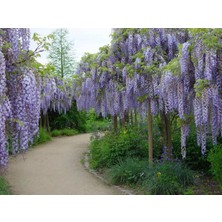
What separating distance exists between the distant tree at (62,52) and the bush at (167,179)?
1370cm

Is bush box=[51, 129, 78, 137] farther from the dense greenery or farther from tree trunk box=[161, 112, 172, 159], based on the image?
tree trunk box=[161, 112, 172, 159]

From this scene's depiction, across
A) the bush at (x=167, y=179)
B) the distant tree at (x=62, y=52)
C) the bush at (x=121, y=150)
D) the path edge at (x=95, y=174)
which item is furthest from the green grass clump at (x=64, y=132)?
the bush at (x=167, y=179)

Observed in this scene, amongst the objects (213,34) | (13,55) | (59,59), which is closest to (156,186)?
(213,34)

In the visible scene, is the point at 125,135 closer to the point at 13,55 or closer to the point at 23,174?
the point at 23,174

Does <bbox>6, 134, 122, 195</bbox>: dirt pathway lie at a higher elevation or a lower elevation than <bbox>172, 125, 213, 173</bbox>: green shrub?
lower

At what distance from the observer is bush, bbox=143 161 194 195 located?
17.1 feet

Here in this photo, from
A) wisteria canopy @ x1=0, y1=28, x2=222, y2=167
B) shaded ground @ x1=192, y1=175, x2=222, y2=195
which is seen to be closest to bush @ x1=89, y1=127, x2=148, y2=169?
wisteria canopy @ x1=0, y1=28, x2=222, y2=167

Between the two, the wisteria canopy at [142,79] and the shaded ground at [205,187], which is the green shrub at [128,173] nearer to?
the shaded ground at [205,187]

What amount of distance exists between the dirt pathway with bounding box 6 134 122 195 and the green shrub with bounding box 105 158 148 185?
0.75ft

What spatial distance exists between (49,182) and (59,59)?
13378 millimetres

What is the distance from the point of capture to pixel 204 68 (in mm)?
4375

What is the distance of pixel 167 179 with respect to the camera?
210 inches

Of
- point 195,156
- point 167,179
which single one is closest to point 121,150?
point 195,156

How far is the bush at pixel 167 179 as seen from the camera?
17.1ft
